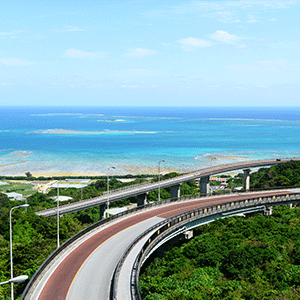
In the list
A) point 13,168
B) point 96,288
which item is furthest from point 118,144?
point 96,288

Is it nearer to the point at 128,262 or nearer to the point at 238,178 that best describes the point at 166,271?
the point at 128,262

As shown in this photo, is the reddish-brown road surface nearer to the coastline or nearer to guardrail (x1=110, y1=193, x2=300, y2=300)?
guardrail (x1=110, y1=193, x2=300, y2=300)

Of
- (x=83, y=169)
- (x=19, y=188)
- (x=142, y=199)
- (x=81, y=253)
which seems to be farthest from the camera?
(x=83, y=169)

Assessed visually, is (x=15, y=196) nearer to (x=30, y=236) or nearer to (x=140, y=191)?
(x=140, y=191)

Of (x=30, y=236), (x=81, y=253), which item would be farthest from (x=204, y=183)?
(x=81, y=253)

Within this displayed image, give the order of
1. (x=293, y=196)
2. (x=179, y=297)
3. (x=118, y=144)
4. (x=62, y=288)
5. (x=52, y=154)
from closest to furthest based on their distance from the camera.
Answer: (x=62, y=288)
(x=179, y=297)
(x=293, y=196)
(x=52, y=154)
(x=118, y=144)

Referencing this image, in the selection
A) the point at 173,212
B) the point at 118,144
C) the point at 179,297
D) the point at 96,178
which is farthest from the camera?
the point at 118,144
